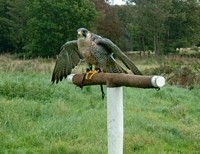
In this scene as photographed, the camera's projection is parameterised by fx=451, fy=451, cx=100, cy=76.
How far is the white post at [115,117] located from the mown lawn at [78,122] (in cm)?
284

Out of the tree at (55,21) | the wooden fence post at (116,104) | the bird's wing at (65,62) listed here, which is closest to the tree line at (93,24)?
the tree at (55,21)

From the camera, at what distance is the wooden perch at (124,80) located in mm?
3289

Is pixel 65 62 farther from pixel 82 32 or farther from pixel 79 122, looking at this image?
pixel 79 122

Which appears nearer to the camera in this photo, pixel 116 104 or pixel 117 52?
pixel 116 104

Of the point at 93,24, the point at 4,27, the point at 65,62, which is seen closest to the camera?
the point at 65,62

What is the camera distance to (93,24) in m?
38.1

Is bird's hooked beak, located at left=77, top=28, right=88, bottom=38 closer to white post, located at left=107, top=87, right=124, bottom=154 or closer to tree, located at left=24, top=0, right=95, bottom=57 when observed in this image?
white post, located at left=107, top=87, right=124, bottom=154

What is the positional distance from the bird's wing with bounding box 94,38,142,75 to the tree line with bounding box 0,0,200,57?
31741 millimetres

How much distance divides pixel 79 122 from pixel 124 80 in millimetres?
4886

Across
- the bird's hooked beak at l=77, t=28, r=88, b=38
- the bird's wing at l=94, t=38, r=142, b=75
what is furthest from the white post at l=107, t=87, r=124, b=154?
the bird's hooked beak at l=77, t=28, r=88, b=38

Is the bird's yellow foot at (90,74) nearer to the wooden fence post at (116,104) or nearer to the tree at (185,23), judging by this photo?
the wooden fence post at (116,104)

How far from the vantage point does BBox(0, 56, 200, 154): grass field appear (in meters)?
6.95

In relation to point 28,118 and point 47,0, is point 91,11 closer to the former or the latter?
point 47,0

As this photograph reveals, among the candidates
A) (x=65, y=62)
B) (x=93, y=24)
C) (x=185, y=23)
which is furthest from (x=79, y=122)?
(x=185, y=23)
